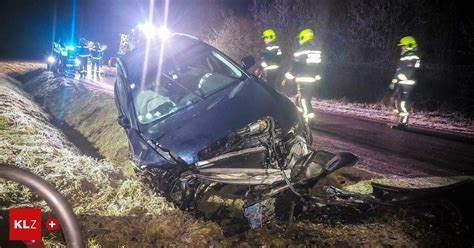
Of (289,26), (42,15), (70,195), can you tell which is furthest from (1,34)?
(70,195)

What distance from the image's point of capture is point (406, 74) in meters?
7.20

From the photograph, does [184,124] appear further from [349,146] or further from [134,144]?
[349,146]

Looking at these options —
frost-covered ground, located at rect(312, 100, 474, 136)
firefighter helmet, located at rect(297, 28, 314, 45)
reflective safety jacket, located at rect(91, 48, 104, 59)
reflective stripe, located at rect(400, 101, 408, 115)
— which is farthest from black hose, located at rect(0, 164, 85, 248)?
reflective safety jacket, located at rect(91, 48, 104, 59)

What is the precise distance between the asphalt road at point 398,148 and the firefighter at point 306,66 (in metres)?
0.92

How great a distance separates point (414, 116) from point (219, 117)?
8.10m

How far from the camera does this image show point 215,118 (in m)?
3.43

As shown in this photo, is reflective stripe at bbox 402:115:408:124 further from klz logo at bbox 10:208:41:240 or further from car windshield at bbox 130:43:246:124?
klz logo at bbox 10:208:41:240

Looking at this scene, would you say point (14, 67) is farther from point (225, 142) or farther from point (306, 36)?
point (225, 142)

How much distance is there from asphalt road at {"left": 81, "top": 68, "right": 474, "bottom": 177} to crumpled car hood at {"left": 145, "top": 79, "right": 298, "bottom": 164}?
6.50 ft

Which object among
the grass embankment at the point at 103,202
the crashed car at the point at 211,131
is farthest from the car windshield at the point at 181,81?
the grass embankment at the point at 103,202

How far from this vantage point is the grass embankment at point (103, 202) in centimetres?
281

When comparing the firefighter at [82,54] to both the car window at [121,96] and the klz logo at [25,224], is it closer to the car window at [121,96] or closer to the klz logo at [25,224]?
the car window at [121,96]

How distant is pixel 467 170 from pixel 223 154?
377cm

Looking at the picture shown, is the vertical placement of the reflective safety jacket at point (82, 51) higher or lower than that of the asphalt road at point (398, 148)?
higher
